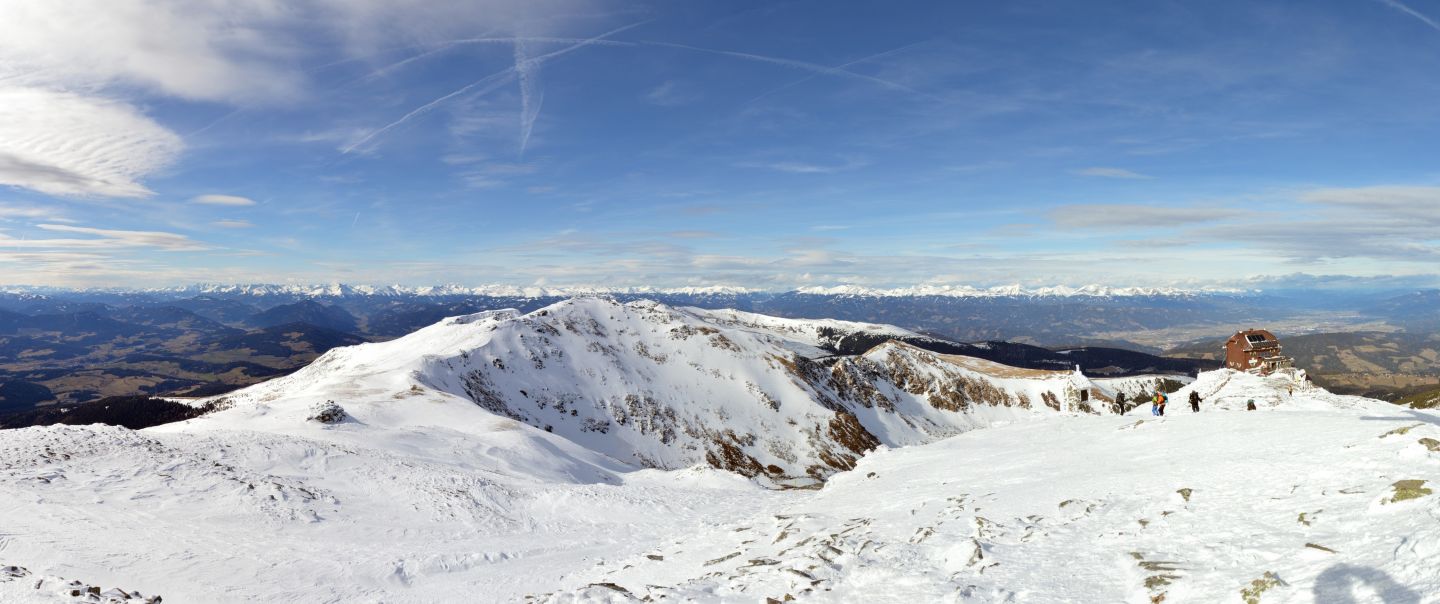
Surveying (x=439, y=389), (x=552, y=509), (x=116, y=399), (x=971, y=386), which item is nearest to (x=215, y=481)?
(x=552, y=509)

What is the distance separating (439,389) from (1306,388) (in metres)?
115

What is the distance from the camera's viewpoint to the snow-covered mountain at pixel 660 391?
115312mm

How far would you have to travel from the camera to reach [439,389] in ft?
335

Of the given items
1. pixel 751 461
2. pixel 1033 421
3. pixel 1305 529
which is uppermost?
pixel 1305 529

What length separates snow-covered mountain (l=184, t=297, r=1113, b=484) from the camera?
11531cm

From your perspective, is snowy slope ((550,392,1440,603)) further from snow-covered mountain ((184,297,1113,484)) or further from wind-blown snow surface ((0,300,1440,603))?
snow-covered mountain ((184,297,1113,484))

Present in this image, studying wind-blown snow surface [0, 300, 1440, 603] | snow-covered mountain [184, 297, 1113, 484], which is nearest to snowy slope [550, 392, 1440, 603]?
wind-blown snow surface [0, 300, 1440, 603]

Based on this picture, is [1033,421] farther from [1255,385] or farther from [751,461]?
[751,461]

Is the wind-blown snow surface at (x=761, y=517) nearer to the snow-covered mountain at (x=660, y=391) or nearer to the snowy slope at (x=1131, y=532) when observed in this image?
the snowy slope at (x=1131, y=532)

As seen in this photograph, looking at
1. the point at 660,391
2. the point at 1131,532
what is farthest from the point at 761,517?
the point at 660,391

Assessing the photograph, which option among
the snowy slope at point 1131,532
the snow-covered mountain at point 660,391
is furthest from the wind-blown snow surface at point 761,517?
the snow-covered mountain at point 660,391

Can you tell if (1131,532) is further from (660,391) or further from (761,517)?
(660,391)

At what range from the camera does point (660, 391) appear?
150 meters

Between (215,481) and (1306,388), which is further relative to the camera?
(1306,388)
